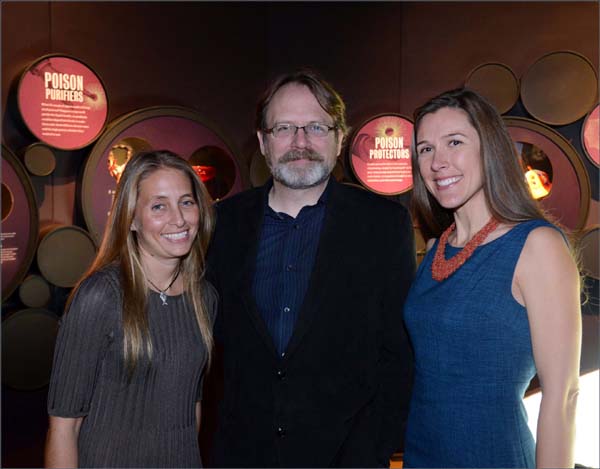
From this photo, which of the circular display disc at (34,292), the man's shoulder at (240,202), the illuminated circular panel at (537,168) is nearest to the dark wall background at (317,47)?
the illuminated circular panel at (537,168)

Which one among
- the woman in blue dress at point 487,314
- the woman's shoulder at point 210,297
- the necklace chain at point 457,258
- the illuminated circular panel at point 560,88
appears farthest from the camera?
the illuminated circular panel at point 560,88

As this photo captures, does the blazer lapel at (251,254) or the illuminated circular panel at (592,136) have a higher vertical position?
the illuminated circular panel at (592,136)

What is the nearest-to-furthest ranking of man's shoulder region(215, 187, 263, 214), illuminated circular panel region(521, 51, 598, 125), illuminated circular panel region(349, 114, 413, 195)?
man's shoulder region(215, 187, 263, 214)
illuminated circular panel region(521, 51, 598, 125)
illuminated circular panel region(349, 114, 413, 195)

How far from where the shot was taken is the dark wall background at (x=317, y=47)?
3.96m

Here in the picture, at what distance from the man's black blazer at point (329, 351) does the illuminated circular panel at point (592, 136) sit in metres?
2.58

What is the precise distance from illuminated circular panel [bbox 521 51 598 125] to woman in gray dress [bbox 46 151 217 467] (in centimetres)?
297

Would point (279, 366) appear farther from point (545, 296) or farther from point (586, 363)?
point (586, 363)

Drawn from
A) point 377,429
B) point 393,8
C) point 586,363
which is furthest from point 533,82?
point 377,429

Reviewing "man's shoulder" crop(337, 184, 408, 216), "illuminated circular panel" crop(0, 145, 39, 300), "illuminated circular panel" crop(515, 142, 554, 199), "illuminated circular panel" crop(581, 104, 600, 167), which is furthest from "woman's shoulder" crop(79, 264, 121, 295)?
"illuminated circular panel" crop(581, 104, 600, 167)

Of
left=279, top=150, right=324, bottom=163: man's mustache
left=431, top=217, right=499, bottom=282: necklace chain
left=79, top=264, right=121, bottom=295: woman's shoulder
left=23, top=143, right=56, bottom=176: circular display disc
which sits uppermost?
left=23, top=143, right=56, bottom=176: circular display disc

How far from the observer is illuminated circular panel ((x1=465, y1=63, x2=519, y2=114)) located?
14.0 ft

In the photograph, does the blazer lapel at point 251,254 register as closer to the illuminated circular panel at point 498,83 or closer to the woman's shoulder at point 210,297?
the woman's shoulder at point 210,297

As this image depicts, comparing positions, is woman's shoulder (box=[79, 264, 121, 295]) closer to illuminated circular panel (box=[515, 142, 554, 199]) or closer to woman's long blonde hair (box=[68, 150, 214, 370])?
woman's long blonde hair (box=[68, 150, 214, 370])

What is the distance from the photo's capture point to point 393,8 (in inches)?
183
